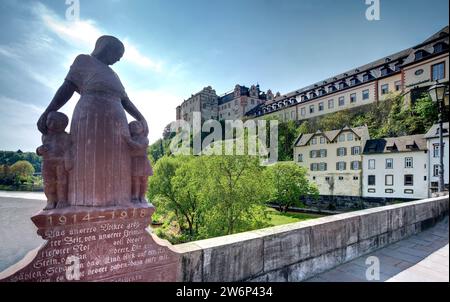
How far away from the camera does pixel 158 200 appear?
23.0 m

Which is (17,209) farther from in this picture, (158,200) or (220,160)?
(220,160)

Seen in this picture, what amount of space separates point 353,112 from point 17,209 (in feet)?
180

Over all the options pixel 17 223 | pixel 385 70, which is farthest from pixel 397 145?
pixel 17 223

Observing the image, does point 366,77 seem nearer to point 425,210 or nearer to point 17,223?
point 425,210

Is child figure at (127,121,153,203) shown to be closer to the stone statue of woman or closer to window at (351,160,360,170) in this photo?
the stone statue of woman

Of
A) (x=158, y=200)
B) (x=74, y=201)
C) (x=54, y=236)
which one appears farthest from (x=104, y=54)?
(x=158, y=200)

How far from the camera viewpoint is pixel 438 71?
37.4 meters

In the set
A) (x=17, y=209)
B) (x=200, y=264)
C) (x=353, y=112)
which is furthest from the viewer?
(x=353, y=112)

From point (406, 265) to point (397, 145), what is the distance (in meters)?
36.0

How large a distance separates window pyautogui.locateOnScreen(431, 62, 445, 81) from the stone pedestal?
49.1 m

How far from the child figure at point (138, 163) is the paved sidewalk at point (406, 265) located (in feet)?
9.76

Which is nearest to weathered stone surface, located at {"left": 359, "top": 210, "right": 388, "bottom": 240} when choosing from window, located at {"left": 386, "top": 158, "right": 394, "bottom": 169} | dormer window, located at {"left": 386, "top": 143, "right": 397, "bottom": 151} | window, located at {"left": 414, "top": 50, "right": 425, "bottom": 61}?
window, located at {"left": 386, "top": 158, "right": 394, "bottom": 169}

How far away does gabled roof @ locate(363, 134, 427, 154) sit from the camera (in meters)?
31.7

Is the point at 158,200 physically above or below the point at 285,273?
below
